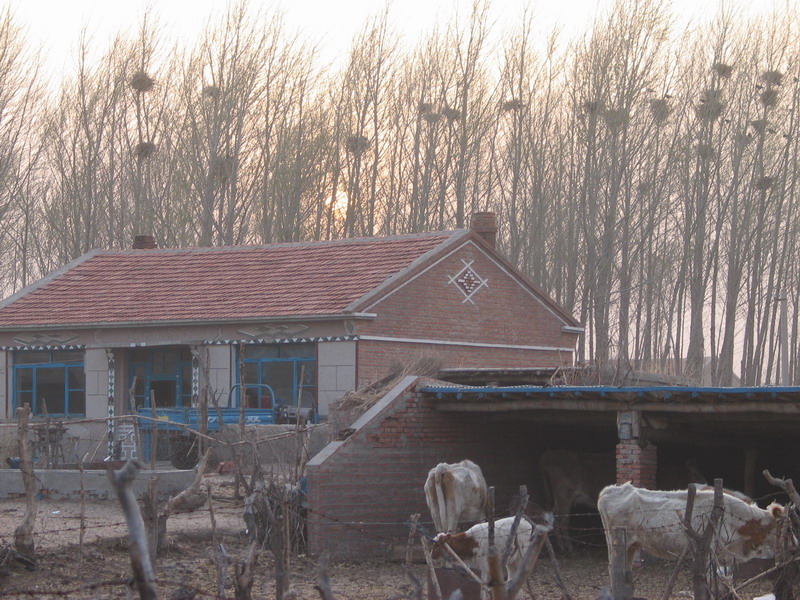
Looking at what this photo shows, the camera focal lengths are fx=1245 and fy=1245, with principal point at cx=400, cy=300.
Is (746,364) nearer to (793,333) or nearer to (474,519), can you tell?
(793,333)

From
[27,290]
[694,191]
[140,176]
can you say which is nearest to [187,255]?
[27,290]

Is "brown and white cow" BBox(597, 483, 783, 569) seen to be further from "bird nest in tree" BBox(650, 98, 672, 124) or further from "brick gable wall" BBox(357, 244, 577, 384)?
"bird nest in tree" BBox(650, 98, 672, 124)

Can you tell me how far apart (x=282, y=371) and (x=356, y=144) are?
20.2 meters

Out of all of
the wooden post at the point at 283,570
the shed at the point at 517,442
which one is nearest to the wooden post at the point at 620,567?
the shed at the point at 517,442

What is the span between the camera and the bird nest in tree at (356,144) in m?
47.9

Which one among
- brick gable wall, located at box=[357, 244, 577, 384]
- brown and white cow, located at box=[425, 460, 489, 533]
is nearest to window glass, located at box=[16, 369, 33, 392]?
brick gable wall, located at box=[357, 244, 577, 384]

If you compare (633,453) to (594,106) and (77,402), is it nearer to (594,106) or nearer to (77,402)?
(77,402)

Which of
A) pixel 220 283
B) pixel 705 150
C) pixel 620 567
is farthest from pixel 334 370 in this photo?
pixel 705 150

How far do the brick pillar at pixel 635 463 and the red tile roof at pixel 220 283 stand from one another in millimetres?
11204

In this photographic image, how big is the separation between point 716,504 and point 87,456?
18.8m

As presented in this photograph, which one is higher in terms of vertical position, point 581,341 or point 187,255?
point 187,255

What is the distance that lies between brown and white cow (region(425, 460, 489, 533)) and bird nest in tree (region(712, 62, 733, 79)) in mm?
28920

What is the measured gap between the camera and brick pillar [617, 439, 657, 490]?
60.3 feet

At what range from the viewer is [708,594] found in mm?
11305
